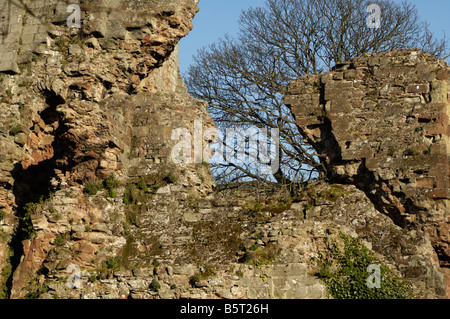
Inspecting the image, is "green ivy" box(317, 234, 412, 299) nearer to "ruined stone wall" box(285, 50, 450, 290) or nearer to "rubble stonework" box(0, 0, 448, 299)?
"rubble stonework" box(0, 0, 448, 299)

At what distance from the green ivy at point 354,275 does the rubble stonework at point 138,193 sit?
0.44 feet

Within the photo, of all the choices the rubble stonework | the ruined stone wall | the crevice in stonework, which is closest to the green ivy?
the rubble stonework

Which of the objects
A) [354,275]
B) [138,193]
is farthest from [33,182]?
[354,275]

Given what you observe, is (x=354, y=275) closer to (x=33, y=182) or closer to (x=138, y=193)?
(x=138, y=193)

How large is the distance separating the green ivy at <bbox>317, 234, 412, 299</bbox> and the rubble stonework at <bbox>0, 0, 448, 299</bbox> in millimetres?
133

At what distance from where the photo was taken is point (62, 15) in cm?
1405

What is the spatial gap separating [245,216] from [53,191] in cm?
293

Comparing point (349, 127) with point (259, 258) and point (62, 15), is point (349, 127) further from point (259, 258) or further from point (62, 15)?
point (62, 15)

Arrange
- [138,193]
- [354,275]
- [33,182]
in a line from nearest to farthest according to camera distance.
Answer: [354,275] → [138,193] → [33,182]

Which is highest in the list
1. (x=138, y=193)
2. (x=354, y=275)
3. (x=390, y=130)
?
(x=390, y=130)

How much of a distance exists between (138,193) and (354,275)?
357 cm

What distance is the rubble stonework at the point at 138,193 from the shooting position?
1106cm

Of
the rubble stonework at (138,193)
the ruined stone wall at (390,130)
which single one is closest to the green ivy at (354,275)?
the rubble stonework at (138,193)

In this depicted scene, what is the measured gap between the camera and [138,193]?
12523 mm
